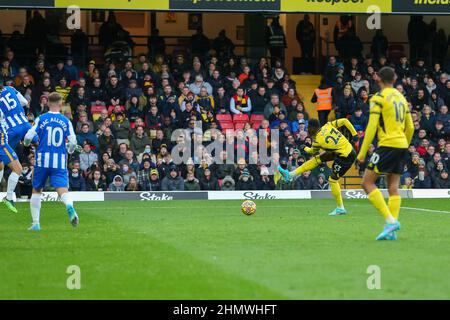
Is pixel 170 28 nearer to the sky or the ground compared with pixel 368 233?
nearer to the sky

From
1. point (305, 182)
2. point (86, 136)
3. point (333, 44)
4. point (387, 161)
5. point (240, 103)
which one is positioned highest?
point (333, 44)

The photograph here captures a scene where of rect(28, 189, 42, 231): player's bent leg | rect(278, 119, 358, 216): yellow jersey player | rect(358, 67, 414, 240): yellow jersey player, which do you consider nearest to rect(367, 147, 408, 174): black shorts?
rect(358, 67, 414, 240): yellow jersey player

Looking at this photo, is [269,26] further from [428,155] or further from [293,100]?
[428,155]

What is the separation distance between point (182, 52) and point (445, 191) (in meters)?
9.77

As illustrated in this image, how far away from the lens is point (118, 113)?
27.1 m

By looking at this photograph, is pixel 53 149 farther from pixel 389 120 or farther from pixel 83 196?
pixel 83 196

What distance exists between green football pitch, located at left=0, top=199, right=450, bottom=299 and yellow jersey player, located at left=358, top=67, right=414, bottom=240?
1.60 ft

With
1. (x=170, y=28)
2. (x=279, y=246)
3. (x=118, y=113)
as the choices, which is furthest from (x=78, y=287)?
(x=170, y=28)

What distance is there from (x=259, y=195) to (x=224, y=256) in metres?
13.4

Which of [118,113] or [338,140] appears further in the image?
[118,113]

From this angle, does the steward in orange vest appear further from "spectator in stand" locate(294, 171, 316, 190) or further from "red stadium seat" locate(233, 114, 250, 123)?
"spectator in stand" locate(294, 171, 316, 190)

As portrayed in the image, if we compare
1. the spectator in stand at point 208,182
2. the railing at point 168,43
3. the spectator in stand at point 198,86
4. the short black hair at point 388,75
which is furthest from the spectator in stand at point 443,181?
the short black hair at point 388,75

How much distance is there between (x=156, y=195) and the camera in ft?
82.7

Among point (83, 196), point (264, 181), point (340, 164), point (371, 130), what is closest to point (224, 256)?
point (371, 130)
